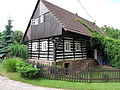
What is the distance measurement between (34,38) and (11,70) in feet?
19.4

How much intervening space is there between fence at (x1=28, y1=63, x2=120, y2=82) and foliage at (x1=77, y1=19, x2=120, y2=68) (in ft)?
18.2

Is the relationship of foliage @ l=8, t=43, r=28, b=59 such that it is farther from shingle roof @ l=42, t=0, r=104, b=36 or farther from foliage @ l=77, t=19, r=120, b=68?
foliage @ l=77, t=19, r=120, b=68

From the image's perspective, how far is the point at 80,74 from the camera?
8969 millimetres

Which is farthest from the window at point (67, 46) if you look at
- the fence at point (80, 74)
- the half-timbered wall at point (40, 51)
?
the fence at point (80, 74)

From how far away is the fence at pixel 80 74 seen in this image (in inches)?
353

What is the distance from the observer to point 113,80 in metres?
9.55

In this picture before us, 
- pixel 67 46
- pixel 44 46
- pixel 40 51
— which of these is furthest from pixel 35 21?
pixel 67 46

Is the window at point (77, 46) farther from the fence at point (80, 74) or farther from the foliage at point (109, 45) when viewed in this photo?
the fence at point (80, 74)

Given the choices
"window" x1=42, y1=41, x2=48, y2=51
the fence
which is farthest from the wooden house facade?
the fence

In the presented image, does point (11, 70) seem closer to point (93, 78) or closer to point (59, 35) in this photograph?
point (59, 35)

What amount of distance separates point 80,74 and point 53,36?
5.52 metres

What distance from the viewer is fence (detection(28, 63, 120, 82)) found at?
353 inches

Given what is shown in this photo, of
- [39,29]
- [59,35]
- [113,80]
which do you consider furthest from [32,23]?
[113,80]

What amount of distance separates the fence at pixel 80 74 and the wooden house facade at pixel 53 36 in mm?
3261
